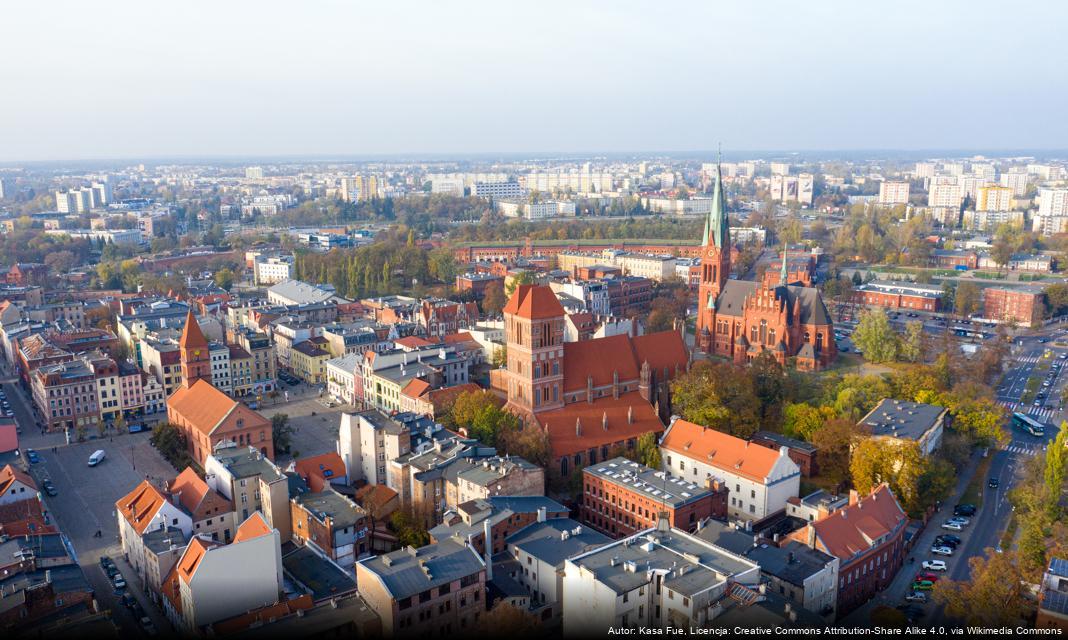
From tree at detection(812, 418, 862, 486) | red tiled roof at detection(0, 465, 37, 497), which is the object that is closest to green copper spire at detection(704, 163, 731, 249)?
tree at detection(812, 418, 862, 486)

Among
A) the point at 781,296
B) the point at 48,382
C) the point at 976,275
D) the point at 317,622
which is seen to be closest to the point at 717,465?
the point at 317,622

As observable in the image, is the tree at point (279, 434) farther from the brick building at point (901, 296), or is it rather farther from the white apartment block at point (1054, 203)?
the white apartment block at point (1054, 203)

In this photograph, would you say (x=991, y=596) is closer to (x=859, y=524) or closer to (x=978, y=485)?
(x=859, y=524)

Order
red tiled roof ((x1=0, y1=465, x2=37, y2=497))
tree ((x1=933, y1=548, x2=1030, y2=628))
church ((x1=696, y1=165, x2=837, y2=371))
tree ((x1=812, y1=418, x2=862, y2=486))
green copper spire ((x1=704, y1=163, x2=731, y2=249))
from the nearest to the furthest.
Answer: tree ((x1=933, y1=548, x2=1030, y2=628)), red tiled roof ((x1=0, y1=465, x2=37, y2=497)), tree ((x1=812, y1=418, x2=862, y2=486)), church ((x1=696, y1=165, x2=837, y2=371)), green copper spire ((x1=704, y1=163, x2=731, y2=249))

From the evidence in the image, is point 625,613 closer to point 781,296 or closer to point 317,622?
point 317,622

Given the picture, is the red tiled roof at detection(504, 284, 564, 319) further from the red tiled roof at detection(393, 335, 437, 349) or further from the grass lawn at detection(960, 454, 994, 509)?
the grass lawn at detection(960, 454, 994, 509)

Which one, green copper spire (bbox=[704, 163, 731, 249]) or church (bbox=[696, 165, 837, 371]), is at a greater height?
green copper spire (bbox=[704, 163, 731, 249])

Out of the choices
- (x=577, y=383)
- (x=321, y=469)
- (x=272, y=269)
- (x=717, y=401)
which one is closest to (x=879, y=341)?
(x=717, y=401)

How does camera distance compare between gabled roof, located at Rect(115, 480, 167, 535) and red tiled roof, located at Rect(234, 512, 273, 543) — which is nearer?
red tiled roof, located at Rect(234, 512, 273, 543)
